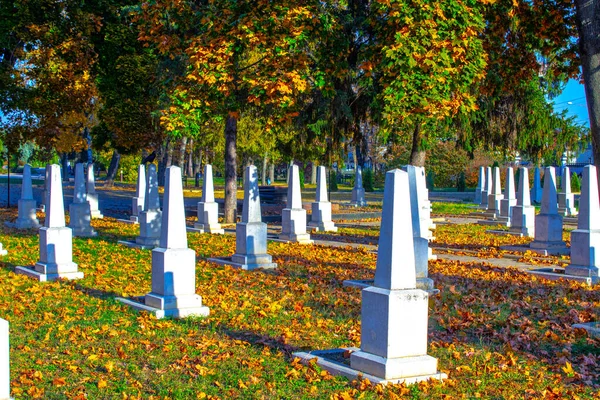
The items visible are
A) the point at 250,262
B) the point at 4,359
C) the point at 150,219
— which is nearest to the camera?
the point at 4,359

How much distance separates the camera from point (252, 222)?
1345 cm

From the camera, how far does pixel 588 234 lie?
Result: 12289 mm

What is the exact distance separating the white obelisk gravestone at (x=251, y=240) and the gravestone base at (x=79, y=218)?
19.6 feet

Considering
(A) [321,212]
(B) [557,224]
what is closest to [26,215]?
(A) [321,212]

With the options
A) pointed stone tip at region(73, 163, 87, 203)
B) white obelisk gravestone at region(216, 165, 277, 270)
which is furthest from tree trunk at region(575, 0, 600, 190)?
pointed stone tip at region(73, 163, 87, 203)

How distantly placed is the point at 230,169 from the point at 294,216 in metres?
4.75

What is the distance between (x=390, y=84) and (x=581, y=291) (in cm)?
525

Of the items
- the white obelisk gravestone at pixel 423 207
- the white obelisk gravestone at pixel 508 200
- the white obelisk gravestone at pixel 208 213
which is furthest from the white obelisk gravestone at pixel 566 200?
the white obelisk gravestone at pixel 208 213

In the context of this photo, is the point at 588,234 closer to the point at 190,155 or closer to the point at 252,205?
the point at 252,205

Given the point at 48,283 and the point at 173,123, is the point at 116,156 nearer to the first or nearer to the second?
the point at 173,123

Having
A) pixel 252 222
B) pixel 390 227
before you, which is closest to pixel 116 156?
pixel 252 222

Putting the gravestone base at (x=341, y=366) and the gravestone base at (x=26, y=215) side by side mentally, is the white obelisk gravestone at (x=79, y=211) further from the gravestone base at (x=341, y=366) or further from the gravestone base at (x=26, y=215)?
the gravestone base at (x=341, y=366)

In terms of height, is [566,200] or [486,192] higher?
[486,192]

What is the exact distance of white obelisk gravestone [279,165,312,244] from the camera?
57.7 feet
